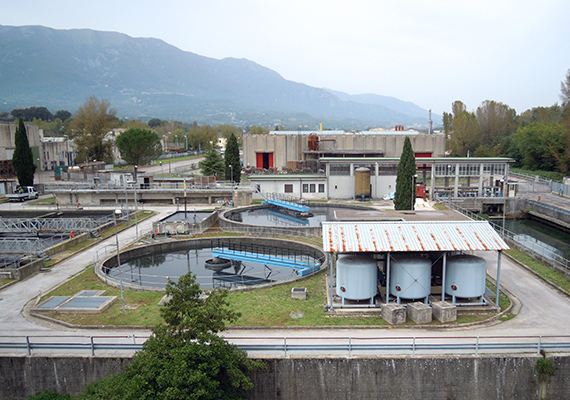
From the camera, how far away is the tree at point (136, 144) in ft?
243

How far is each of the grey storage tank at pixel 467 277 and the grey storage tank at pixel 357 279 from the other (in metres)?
3.99

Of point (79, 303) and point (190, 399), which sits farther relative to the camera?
point (79, 303)

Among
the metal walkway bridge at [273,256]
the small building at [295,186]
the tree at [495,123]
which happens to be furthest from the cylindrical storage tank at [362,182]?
the tree at [495,123]

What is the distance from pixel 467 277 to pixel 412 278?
2.83m

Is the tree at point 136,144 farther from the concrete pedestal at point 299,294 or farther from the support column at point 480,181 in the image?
the concrete pedestal at point 299,294

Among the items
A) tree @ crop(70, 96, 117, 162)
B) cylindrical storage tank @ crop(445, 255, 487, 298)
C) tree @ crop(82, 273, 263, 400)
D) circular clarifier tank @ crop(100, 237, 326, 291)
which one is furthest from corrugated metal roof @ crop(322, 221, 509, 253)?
tree @ crop(70, 96, 117, 162)

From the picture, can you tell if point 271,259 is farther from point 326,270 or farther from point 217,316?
point 217,316

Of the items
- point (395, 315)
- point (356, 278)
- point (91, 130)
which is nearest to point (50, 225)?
point (356, 278)

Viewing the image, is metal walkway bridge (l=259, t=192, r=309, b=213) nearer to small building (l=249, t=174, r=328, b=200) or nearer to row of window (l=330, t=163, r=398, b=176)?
small building (l=249, t=174, r=328, b=200)

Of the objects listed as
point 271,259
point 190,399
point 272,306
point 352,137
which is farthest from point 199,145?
point 190,399

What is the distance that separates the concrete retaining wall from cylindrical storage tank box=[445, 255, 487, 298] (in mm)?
4792

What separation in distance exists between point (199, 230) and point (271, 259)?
34.5 feet

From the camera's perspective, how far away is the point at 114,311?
2117 cm

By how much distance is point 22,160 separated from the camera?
59625 millimetres
